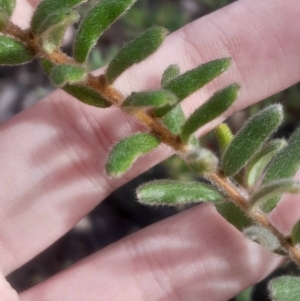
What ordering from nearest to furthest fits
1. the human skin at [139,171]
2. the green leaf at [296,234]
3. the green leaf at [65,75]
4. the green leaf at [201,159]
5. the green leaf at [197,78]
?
the green leaf at [65,75] → the green leaf at [201,159] → the green leaf at [197,78] → the green leaf at [296,234] → the human skin at [139,171]

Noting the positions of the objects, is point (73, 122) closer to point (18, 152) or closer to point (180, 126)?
point (18, 152)

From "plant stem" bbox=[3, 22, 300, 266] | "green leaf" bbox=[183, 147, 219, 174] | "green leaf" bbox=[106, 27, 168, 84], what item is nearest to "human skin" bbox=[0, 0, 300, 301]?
"plant stem" bbox=[3, 22, 300, 266]

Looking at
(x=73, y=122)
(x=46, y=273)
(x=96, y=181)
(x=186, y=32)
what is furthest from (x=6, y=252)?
(x=186, y=32)

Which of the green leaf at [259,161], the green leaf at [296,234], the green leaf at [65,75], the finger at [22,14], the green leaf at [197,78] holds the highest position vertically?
the finger at [22,14]

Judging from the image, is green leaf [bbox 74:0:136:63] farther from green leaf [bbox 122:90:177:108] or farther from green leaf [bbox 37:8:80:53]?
green leaf [bbox 122:90:177:108]

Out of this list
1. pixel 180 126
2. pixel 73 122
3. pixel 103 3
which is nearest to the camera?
pixel 103 3

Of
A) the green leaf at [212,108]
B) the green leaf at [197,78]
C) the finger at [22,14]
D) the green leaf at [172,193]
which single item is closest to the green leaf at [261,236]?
the green leaf at [172,193]

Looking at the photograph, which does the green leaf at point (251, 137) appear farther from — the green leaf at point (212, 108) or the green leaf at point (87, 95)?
the green leaf at point (87, 95)
